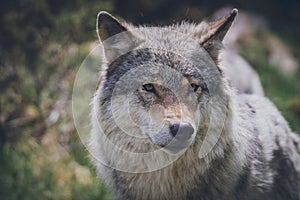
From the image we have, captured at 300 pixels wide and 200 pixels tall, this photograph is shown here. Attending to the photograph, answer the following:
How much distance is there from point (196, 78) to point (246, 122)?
0.64 m

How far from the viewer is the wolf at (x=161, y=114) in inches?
164

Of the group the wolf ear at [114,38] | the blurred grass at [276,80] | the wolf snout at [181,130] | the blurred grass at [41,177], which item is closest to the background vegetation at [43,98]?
the blurred grass at [41,177]

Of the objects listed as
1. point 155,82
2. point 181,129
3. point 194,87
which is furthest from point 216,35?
point 181,129

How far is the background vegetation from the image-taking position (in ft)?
19.5

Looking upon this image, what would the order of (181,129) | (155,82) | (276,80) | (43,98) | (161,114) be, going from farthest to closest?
(276,80)
(43,98)
(155,82)
(161,114)
(181,129)

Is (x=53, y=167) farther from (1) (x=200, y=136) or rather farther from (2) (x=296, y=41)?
(2) (x=296, y=41)

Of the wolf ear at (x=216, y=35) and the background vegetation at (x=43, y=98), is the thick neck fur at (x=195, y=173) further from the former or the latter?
the background vegetation at (x=43, y=98)

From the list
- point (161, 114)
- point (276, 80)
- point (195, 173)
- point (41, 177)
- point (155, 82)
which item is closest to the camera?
point (161, 114)

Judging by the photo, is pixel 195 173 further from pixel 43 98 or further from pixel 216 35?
pixel 43 98

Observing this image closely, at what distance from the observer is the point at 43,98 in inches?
255

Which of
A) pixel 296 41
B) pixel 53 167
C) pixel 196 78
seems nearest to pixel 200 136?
pixel 196 78

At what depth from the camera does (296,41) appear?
1048 cm

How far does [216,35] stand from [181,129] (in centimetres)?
85

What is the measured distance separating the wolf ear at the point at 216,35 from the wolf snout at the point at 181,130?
77 centimetres
